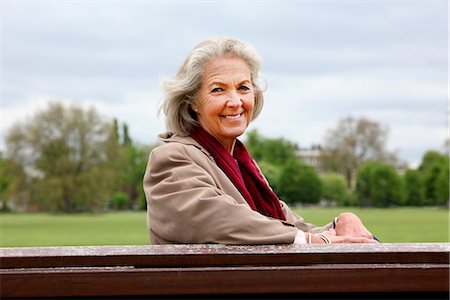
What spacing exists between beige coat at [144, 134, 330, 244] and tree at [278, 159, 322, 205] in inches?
2826

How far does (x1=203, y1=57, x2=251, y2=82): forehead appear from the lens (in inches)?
108

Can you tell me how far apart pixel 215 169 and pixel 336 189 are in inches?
2977

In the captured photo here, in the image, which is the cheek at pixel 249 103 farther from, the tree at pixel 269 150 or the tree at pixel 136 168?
the tree at pixel 269 150

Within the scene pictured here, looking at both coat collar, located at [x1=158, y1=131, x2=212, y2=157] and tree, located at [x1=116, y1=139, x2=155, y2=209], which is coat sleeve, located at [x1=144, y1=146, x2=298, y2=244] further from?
tree, located at [x1=116, y1=139, x2=155, y2=209]

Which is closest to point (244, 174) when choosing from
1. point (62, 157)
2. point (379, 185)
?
point (62, 157)

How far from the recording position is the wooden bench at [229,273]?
1.75m

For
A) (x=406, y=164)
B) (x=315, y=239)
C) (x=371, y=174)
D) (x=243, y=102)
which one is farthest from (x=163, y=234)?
(x=406, y=164)

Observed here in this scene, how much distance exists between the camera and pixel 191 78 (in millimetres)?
2764

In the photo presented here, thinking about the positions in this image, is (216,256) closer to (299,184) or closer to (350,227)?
(350,227)

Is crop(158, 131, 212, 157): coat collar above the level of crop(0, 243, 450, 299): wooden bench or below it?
above

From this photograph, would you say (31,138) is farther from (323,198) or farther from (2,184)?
(323,198)

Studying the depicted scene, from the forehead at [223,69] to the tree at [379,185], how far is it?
69537 millimetres

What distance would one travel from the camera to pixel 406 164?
97.3m

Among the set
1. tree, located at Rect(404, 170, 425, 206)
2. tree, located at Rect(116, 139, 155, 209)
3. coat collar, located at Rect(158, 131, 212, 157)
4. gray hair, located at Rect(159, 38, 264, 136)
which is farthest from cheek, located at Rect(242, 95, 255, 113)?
tree, located at Rect(404, 170, 425, 206)
